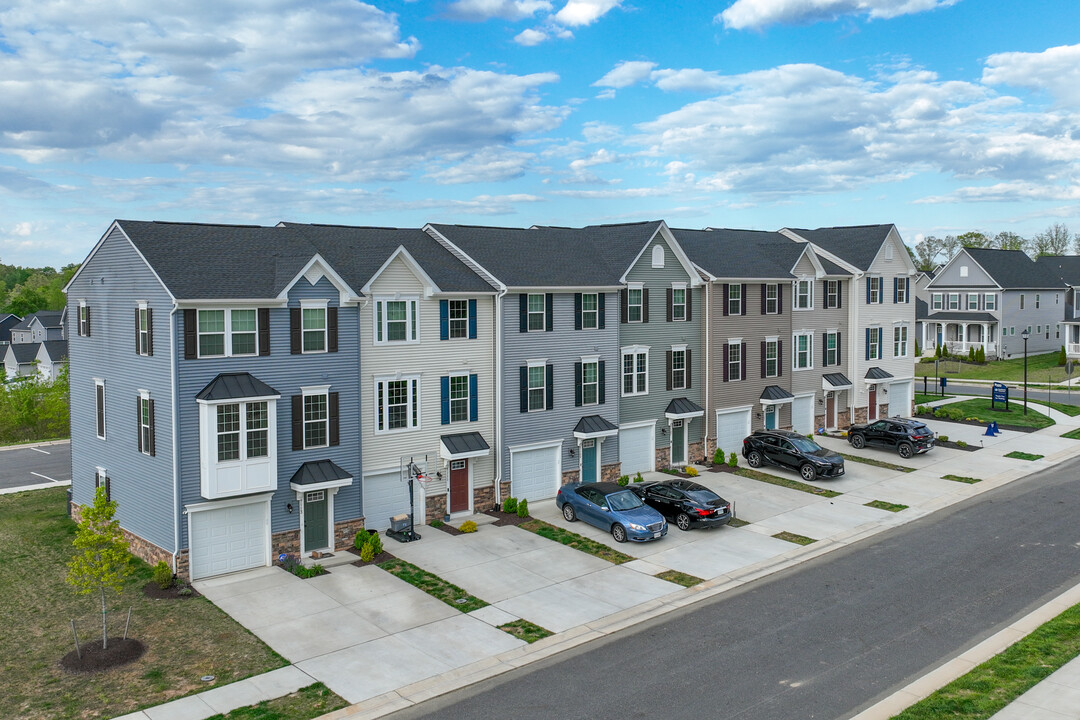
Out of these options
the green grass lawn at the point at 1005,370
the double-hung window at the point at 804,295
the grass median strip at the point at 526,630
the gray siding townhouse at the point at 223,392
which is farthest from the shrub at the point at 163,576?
the green grass lawn at the point at 1005,370

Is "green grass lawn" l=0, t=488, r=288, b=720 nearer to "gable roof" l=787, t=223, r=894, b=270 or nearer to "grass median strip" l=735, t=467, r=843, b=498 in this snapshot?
"grass median strip" l=735, t=467, r=843, b=498

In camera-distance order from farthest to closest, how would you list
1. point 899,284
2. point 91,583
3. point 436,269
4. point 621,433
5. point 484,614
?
point 899,284, point 621,433, point 436,269, point 484,614, point 91,583

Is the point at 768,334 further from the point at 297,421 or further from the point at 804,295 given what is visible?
the point at 297,421

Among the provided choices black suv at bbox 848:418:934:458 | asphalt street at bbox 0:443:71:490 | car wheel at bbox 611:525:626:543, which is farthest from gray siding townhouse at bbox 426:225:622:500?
asphalt street at bbox 0:443:71:490

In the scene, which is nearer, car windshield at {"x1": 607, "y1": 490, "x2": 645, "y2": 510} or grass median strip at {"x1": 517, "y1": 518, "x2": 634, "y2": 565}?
grass median strip at {"x1": 517, "y1": 518, "x2": 634, "y2": 565}

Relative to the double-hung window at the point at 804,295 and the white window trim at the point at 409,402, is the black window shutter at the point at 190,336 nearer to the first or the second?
the white window trim at the point at 409,402

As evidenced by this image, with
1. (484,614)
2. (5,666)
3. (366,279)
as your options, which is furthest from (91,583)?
(366,279)

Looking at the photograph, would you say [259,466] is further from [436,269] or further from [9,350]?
[9,350]
